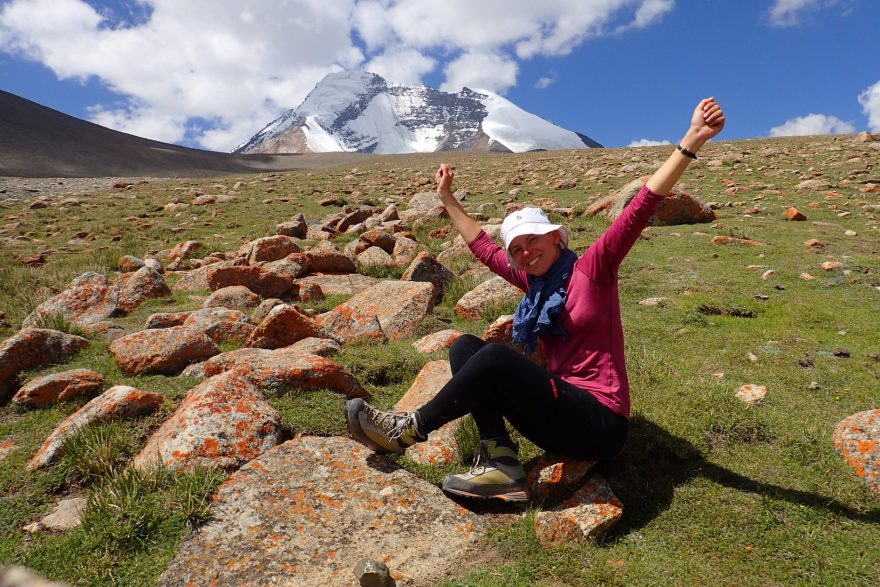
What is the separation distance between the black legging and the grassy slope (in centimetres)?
55

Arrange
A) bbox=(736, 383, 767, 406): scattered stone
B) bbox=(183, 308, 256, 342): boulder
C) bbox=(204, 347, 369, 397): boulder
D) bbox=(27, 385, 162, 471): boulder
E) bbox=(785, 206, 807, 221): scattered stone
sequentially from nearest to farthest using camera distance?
bbox=(27, 385, 162, 471): boulder < bbox=(736, 383, 767, 406): scattered stone < bbox=(204, 347, 369, 397): boulder < bbox=(183, 308, 256, 342): boulder < bbox=(785, 206, 807, 221): scattered stone

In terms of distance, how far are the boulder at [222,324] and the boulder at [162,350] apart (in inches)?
24.5

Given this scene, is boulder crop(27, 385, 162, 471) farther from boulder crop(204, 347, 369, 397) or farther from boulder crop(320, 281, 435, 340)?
boulder crop(320, 281, 435, 340)

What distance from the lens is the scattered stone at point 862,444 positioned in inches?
143

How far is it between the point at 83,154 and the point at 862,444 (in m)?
84.2

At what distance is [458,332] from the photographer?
23.2 ft

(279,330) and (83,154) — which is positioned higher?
(83,154)

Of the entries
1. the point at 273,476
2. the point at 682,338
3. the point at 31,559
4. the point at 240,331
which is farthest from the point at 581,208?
the point at 31,559

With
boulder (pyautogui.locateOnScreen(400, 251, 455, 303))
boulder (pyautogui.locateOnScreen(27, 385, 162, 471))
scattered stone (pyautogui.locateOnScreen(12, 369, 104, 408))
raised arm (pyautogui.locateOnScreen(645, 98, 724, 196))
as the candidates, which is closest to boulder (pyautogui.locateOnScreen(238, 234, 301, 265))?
boulder (pyautogui.locateOnScreen(400, 251, 455, 303))

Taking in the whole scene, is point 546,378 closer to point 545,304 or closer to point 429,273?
point 545,304

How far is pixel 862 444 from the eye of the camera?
12.6 ft

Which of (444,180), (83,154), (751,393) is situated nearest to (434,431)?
(444,180)

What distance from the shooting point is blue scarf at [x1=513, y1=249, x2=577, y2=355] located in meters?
3.67

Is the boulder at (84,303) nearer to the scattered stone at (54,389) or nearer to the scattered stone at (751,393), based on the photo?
the scattered stone at (54,389)
